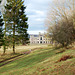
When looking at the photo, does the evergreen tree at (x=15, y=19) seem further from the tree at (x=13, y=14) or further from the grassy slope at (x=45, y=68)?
the grassy slope at (x=45, y=68)

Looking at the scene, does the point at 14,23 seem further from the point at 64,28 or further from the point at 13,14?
the point at 64,28

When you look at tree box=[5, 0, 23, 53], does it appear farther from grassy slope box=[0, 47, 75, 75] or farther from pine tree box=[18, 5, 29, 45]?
grassy slope box=[0, 47, 75, 75]

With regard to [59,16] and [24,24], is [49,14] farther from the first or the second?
[24,24]

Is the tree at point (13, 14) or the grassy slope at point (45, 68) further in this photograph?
the tree at point (13, 14)

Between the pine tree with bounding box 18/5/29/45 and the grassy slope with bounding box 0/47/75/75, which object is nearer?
the grassy slope with bounding box 0/47/75/75

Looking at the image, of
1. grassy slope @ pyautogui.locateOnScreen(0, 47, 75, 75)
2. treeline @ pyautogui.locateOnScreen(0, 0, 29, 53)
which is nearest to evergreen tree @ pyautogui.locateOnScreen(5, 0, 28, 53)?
treeline @ pyautogui.locateOnScreen(0, 0, 29, 53)

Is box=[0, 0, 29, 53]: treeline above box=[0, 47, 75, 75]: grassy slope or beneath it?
above

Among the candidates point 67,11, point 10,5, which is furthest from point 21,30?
point 67,11

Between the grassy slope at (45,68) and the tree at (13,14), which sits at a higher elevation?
the tree at (13,14)

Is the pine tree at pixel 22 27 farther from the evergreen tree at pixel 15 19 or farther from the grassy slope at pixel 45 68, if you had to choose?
the grassy slope at pixel 45 68

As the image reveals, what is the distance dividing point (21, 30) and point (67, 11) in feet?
44.2

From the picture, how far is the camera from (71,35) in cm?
2323

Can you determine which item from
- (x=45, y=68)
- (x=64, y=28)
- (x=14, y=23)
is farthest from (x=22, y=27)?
(x=45, y=68)

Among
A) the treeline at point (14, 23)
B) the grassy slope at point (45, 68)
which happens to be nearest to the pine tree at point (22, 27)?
the treeline at point (14, 23)
